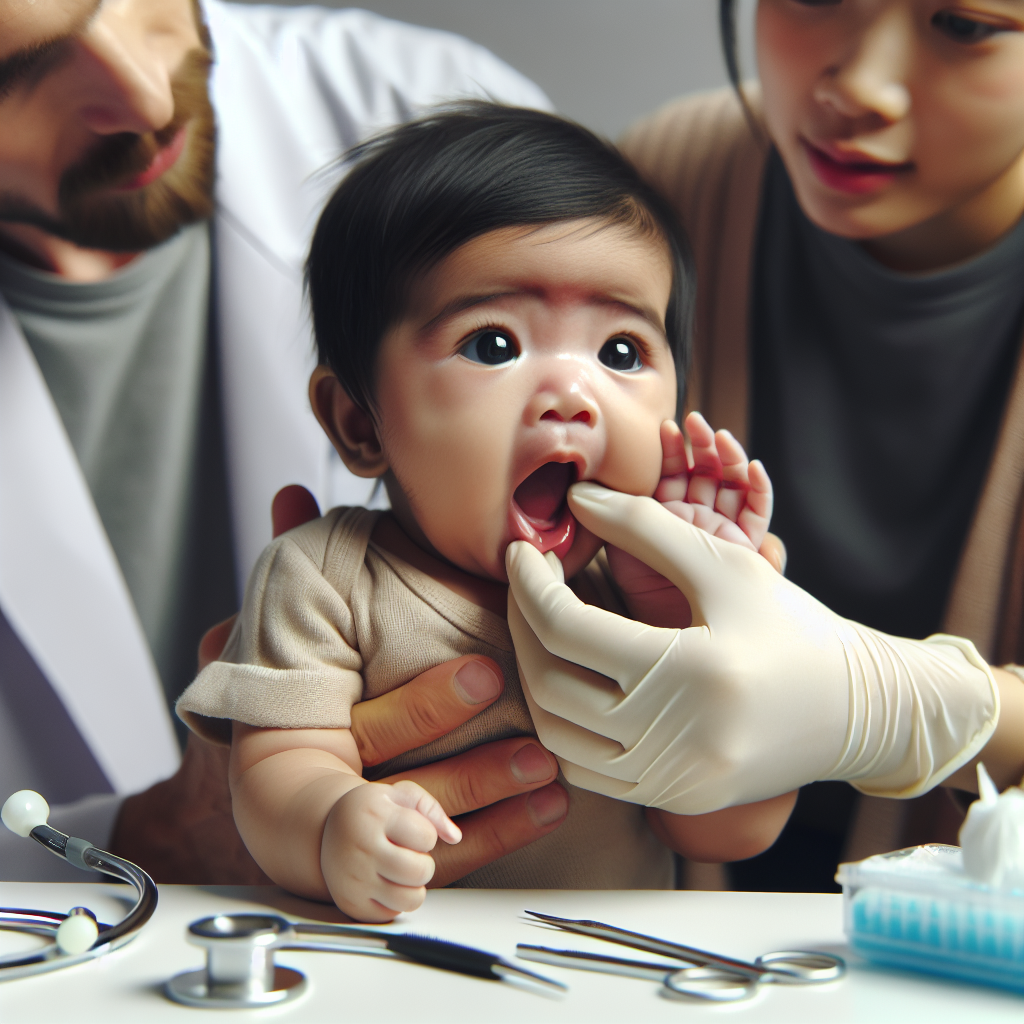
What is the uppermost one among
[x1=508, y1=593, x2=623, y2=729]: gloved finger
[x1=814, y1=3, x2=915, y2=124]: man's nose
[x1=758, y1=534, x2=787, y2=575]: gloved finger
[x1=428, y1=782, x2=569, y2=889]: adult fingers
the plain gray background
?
the plain gray background

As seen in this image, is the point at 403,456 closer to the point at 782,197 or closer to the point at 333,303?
the point at 333,303

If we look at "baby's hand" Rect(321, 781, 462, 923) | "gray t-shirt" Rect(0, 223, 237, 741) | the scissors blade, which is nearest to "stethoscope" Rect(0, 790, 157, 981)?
"baby's hand" Rect(321, 781, 462, 923)

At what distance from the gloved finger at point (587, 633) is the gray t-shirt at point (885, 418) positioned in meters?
0.50

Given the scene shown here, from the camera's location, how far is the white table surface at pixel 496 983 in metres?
0.39

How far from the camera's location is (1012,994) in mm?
417

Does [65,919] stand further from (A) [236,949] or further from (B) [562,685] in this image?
(B) [562,685]

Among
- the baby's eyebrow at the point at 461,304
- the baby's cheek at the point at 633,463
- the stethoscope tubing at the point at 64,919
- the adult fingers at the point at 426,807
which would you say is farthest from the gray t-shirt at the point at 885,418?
the stethoscope tubing at the point at 64,919

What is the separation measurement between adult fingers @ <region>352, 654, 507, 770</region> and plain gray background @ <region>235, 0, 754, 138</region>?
93cm

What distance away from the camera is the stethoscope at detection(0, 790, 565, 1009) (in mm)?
391

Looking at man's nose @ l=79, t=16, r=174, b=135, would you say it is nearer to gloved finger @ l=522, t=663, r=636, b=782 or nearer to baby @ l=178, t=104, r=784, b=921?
baby @ l=178, t=104, r=784, b=921

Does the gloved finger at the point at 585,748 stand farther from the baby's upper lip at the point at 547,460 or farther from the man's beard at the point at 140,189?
the man's beard at the point at 140,189

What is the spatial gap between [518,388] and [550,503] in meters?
0.10

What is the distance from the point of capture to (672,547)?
594mm

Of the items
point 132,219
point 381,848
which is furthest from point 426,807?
point 132,219
